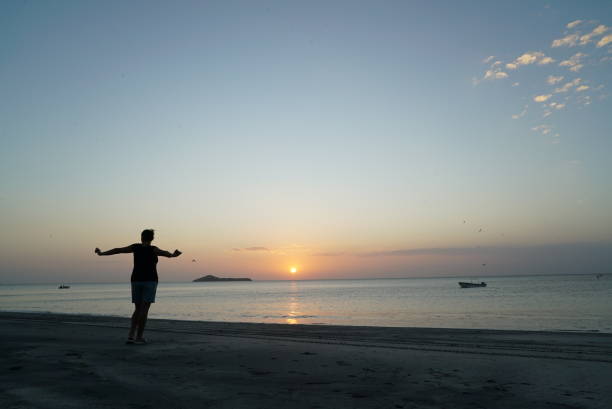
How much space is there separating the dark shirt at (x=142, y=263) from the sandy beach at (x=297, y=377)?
1364 mm

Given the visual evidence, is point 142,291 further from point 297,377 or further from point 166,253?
point 297,377

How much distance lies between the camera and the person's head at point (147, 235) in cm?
939

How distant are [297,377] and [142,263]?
193 inches

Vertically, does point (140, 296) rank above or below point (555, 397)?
above

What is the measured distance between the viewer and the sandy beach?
4.57 metres

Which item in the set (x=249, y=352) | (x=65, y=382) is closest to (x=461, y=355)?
(x=249, y=352)

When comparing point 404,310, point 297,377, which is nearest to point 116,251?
point 297,377

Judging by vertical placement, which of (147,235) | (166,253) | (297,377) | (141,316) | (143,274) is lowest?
(297,377)

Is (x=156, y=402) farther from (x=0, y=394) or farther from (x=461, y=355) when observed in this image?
(x=461, y=355)

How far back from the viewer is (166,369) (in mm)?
6371

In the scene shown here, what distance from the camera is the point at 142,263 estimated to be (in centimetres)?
934

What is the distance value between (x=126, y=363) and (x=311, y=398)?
11.7 feet

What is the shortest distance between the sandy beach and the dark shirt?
136 centimetres

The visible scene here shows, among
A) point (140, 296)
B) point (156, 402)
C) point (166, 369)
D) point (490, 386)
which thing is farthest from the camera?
point (140, 296)
